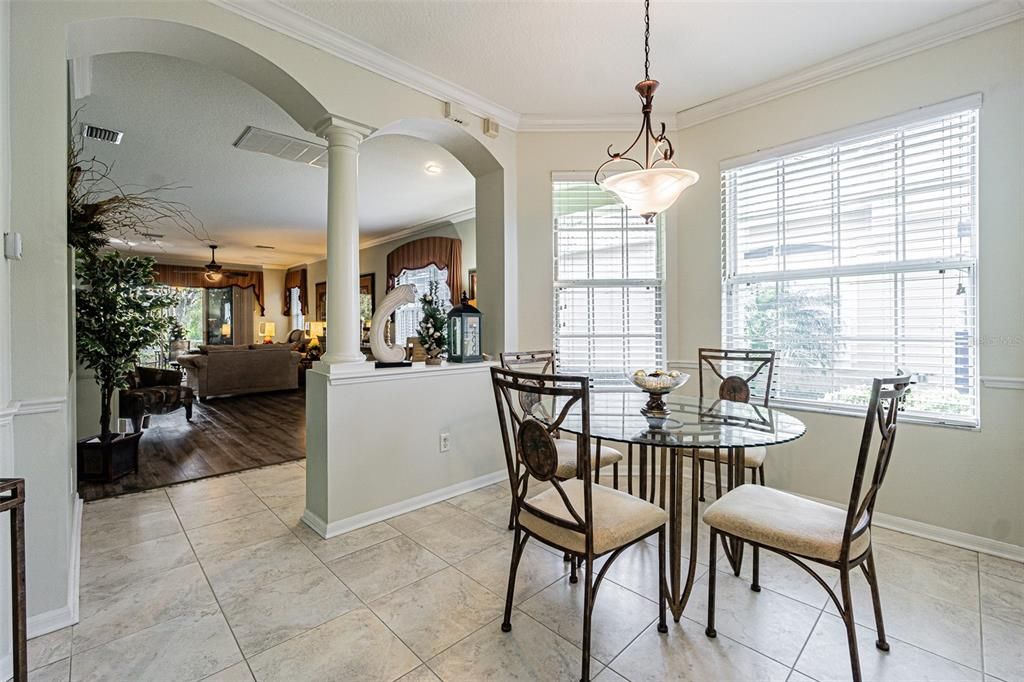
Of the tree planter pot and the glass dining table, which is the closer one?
the glass dining table

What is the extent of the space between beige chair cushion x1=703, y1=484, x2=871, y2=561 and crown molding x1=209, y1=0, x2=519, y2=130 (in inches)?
114

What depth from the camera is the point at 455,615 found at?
1.83 meters

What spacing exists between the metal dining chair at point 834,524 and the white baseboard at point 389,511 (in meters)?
1.80

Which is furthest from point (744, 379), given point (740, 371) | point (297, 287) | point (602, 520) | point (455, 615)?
point (297, 287)

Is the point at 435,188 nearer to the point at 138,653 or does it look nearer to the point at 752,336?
the point at 752,336

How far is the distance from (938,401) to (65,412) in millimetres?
4152

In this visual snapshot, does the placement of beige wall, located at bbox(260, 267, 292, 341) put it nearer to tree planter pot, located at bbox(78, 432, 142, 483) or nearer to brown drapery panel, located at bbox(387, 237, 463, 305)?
brown drapery panel, located at bbox(387, 237, 463, 305)

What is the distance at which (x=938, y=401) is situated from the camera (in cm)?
250

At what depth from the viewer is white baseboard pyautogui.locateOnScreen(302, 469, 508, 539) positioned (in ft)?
8.34

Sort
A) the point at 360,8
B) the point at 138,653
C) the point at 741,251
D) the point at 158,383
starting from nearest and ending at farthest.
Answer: the point at 138,653
the point at 360,8
the point at 741,251
the point at 158,383

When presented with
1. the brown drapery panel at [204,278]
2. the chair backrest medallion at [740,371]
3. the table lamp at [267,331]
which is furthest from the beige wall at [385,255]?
the chair backrest medallion at [740,371]

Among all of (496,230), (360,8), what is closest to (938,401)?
(496,230)

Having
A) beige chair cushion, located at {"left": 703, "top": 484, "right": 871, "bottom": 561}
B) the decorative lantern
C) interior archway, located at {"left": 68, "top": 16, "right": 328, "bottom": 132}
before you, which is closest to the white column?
interior archway, located at {"left": 68, "top": 16, "right": 328, "bottom": 132}

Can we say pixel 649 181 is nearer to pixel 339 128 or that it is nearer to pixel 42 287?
pixel 339 128
